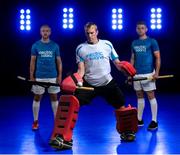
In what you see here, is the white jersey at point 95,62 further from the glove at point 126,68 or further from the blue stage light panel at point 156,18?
the blue stage light panel at point 156,18

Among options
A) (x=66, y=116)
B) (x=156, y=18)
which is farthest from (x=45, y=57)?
(x=156, y=18)

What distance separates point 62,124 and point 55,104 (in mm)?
1483

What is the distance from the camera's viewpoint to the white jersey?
18.8 ft

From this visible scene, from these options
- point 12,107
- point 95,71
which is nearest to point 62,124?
point 95,71

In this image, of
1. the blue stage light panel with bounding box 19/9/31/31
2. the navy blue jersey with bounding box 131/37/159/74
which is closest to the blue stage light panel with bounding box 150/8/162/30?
the blue stage light panel with bounding box 19/9/31/31

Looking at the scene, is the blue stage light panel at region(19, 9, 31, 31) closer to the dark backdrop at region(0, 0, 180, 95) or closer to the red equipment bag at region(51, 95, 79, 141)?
the dark backdrop at region(0, 0, 180, 95)

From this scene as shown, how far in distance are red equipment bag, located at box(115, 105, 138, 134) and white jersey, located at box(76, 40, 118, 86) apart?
47cm

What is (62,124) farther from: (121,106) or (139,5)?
(139,5)

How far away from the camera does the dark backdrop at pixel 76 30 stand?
36.9ft

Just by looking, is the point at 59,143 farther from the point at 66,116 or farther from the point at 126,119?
the point at 126,119

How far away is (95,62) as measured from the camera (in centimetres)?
575

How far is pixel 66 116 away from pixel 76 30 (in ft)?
20.2

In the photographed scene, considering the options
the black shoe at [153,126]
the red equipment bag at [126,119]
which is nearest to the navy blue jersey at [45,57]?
the red equipment bag at [126,119]

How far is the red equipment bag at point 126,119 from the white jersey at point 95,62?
474 mm
